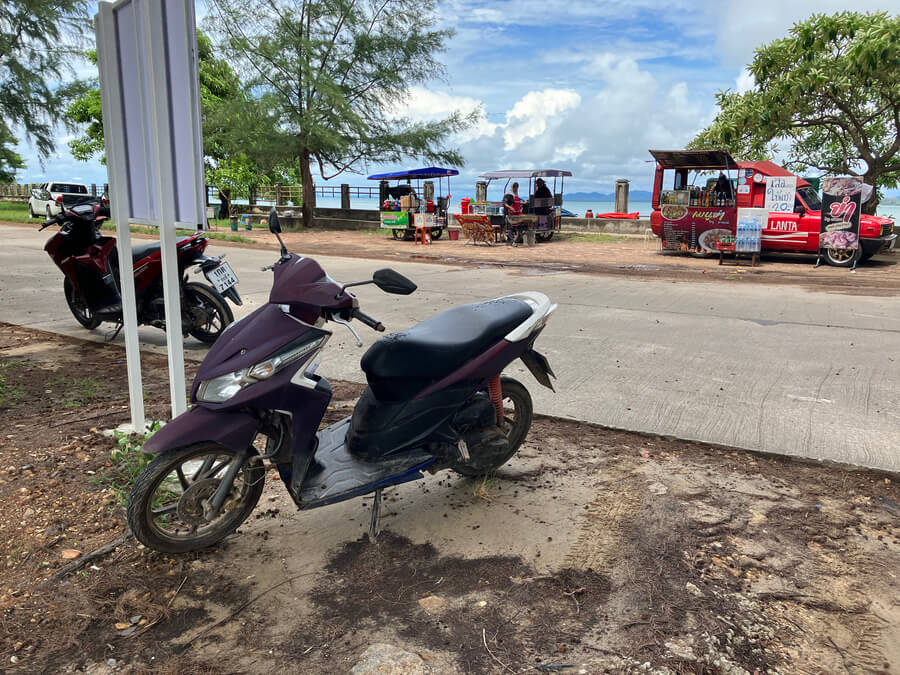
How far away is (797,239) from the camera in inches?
571

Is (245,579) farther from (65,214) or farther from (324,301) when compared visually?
(65,214)

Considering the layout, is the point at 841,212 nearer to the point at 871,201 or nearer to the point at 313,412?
the point at 871,201

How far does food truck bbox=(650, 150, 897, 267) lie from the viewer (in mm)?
14250

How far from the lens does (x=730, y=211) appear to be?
15211 millimetres

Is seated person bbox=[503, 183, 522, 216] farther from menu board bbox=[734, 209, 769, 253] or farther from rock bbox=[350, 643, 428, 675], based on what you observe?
rock bbox=[350, 643, 428, 675]

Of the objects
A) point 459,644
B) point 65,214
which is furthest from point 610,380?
point 65,214

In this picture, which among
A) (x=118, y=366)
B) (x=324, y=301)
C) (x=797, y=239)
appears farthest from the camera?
(x=797, y=239)

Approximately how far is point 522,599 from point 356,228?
27790mm

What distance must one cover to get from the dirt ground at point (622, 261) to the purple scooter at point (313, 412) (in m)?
9.21

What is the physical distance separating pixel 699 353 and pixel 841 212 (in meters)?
9.99

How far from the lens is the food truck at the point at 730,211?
1425cm

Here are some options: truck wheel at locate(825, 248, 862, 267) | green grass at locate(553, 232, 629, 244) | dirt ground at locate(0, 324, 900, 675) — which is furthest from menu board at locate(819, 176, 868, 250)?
dirt ground at locate(0, 324, 900, 675)

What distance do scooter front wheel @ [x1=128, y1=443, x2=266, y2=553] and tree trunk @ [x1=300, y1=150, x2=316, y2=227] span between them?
87.9 feet

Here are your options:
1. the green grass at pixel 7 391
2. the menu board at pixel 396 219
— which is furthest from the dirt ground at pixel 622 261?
the green grass at pixel 7 391
